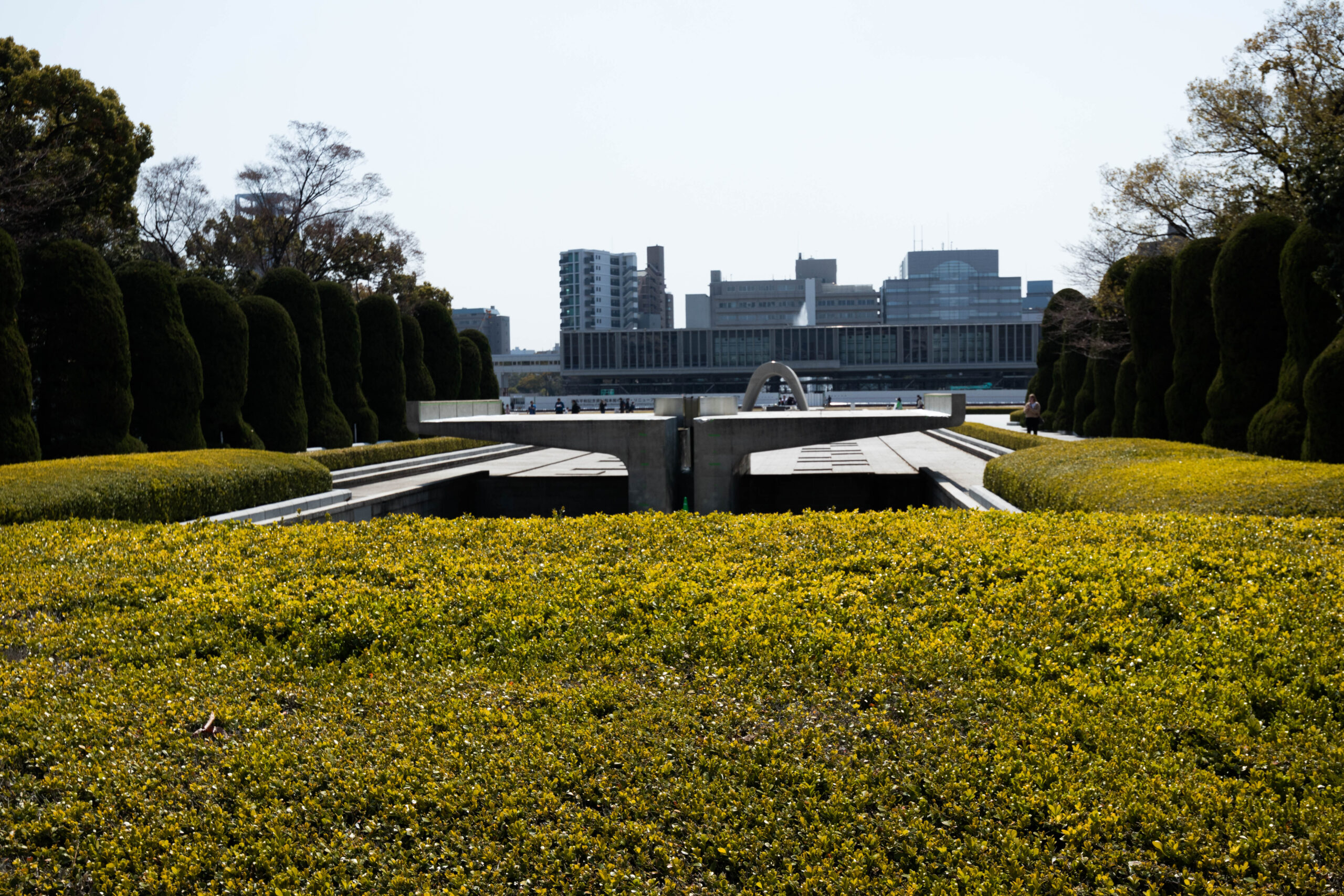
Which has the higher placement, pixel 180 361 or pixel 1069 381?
pixel 180 361

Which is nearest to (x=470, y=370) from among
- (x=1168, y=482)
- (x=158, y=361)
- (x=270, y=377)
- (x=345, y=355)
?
(x=345, y=355)

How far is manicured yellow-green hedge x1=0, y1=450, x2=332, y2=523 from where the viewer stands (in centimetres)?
1137

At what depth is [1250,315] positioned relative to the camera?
16297mm

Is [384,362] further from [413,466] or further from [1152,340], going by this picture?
[1152,340]

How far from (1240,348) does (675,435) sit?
12849 mm

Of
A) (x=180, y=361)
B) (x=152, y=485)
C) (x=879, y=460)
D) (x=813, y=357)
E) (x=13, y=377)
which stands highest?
(x=813, y=357)

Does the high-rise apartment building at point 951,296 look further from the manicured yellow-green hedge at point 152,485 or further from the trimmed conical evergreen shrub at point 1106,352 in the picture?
the manicured yellow-green hedge at point 152,485

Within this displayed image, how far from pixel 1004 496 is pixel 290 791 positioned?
534 inches

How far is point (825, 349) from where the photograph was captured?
11206 centimetres

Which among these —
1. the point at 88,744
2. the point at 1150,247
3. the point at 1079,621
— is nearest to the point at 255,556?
the point at 88,744

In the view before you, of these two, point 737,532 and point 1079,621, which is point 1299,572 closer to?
point 1079,621

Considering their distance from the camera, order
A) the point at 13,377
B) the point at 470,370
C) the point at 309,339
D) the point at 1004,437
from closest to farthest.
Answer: the point at 13,377
the point at 309,339
the point at 1004,437
the point at 470,370

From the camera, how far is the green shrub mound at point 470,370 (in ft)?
124

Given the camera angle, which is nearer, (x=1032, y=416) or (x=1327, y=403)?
(x=1327, y=403)
